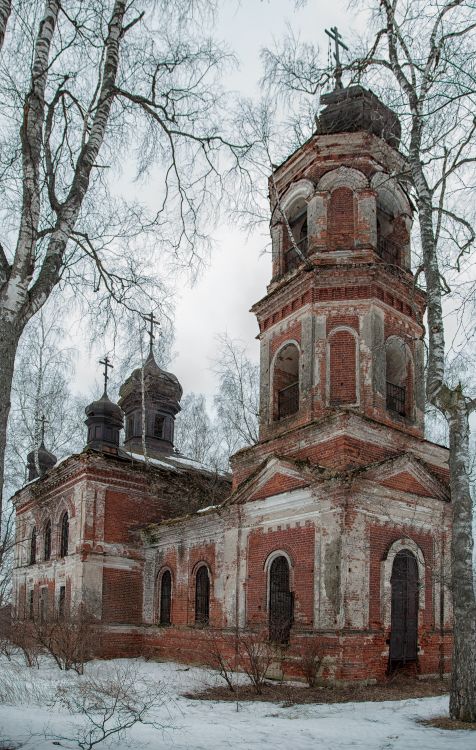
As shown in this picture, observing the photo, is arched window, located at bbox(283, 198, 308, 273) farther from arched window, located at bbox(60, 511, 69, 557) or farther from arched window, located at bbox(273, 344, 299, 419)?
arched window, located at bbox(60, 511, 69, 557)

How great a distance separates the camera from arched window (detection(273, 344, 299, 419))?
1511cm

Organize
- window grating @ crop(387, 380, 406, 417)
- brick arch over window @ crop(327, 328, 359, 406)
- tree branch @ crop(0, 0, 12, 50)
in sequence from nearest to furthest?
tree branch @ crop(0, 0, 12, 50) < brick arch over window @ crop(327, 328, 359, 406) < window grating @ crop(387, 380, 406, 417)

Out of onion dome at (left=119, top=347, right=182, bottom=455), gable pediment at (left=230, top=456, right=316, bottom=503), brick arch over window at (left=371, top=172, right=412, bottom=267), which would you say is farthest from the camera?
onion dome at (left=119, top=347, right=182, bottom=455)

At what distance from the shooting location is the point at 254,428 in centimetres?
2452

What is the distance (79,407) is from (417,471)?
21.7 meters

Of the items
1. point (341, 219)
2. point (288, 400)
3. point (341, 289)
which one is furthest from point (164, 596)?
point (341, 219)

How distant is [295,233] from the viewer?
16.5m

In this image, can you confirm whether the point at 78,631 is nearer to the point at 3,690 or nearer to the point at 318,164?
the point at 3,690

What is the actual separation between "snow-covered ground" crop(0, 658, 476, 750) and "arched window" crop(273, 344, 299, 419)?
6743mm

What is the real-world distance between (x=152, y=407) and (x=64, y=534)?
19.1 feet

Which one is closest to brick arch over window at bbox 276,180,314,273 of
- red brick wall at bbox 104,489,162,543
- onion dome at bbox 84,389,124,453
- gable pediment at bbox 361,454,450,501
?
gable pediment at bbox 361,454,450,501

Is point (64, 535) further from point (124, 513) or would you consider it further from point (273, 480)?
point (273, 480)

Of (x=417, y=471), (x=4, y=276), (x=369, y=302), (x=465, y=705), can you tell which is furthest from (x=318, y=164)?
(x=465, y=705)

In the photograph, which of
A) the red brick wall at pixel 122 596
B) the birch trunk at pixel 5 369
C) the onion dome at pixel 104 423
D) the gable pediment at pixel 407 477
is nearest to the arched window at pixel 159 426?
the onion dome at pixel 104 423
